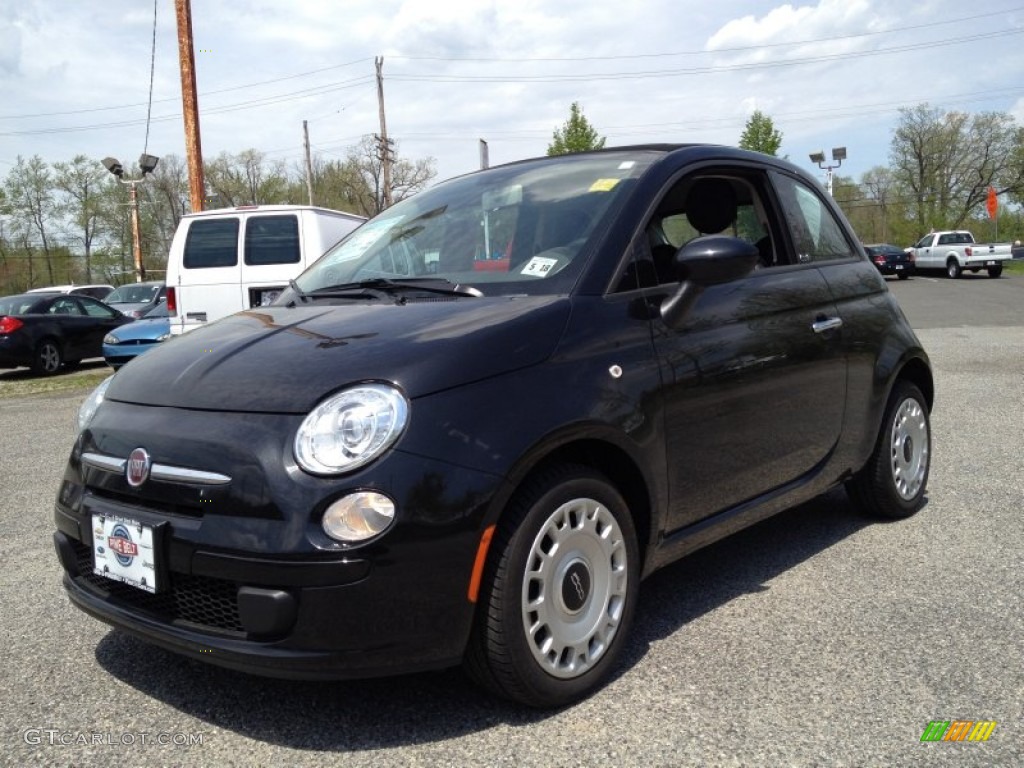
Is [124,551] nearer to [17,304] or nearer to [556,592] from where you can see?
[556,592]

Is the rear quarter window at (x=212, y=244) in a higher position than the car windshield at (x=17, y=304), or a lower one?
higher

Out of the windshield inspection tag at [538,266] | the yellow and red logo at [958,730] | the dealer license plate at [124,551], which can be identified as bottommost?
the yellow and red logo at [958,730]

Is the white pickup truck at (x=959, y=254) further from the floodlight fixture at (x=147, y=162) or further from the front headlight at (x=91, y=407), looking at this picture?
the front headlight at (x=91, y=407)

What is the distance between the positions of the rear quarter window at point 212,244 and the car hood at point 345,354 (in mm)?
7911

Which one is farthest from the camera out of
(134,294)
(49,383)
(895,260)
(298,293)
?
(895,260)

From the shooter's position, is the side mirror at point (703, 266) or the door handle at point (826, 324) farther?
the door handle at point (826, 324)

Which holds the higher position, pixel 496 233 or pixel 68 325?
pixel 496 233

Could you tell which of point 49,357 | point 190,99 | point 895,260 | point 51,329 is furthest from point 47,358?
point 895,260

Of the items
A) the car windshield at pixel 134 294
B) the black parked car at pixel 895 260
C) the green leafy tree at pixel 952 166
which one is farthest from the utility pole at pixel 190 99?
the green leafy tree at pixel 952 166

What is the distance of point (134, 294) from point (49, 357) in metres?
7.13

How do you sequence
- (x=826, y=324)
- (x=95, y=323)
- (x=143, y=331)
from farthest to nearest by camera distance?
(x=95, y=323)
(x=143, y=331)
(x=826, y=324)

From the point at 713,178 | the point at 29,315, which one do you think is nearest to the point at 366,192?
the point at 29,315

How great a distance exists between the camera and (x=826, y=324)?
3.61 meters

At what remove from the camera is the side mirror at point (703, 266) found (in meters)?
2.86
